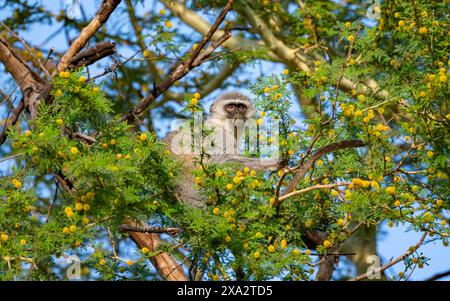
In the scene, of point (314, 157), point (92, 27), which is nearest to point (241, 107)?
point (92, 27)

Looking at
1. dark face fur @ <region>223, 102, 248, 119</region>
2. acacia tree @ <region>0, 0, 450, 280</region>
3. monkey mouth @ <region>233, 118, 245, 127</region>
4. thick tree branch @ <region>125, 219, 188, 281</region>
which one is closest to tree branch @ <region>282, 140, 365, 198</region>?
acacia tree @ <region>0, 0, 450, 280</region>

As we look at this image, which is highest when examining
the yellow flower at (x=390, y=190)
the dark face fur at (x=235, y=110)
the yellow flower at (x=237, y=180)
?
the dark face fur at (x=235, y=110)

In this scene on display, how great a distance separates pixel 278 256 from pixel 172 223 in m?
0.71

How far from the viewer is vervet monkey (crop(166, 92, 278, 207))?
18.3 ft

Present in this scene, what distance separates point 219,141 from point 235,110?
1941mm

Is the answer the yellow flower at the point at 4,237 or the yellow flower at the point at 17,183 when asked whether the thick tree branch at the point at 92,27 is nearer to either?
the yellow flower at the point at 17,183

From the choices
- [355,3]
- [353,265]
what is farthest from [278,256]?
[355,3]

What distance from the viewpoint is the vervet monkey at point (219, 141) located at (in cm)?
557

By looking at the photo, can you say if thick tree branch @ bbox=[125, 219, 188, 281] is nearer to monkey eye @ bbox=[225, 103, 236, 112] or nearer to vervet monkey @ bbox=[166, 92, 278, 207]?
vervet monkey @ bbox=[166, 92, 278, 207]

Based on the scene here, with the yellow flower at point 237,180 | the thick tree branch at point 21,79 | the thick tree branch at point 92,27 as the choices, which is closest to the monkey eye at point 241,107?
the thick tree branch at point 92,27

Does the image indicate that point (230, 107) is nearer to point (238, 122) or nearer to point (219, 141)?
point (238, 122)

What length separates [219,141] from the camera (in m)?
7.37
